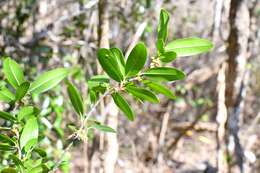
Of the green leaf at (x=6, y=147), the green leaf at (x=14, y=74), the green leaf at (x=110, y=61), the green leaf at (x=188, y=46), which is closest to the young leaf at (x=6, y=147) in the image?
the green leaf at (x=6, y=147)

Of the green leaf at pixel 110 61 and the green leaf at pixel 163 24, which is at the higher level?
the green leaf at pixel 163 24

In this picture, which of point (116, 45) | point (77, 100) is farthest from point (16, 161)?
point (116, 45)

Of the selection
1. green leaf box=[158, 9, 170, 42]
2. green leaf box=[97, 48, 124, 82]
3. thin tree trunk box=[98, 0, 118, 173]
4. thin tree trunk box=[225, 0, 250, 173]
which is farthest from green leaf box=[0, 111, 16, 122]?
thin tree trunk box=[225, 0, 250, 173]

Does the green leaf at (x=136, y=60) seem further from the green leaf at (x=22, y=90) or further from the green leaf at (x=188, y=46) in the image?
the green leaf at (x=22, y=90)

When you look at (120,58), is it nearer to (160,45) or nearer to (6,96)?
(160,45)

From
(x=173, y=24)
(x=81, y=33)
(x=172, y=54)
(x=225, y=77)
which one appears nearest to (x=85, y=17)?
(x=81, y=33)

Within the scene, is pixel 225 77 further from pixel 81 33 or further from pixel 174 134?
pixel 174 134
